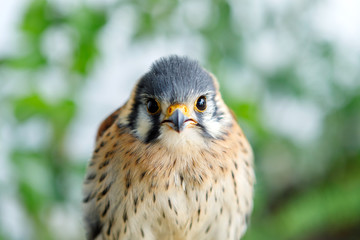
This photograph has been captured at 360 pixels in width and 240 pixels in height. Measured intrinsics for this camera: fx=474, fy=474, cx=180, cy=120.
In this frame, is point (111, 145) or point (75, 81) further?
point (75, 81)

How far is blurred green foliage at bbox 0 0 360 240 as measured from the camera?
6.89 ft

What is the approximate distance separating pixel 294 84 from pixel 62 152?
50.9 inches

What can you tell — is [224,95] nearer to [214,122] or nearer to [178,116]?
[214,122]

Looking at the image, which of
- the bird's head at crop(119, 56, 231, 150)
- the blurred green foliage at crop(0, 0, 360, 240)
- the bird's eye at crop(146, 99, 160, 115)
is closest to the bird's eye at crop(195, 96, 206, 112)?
the bird's head at crop(119, 56, 231, 150)

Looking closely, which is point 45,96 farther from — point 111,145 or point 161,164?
point 161,164

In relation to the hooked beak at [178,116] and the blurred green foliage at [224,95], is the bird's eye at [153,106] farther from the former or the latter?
the blurred green foliage at [224,95]

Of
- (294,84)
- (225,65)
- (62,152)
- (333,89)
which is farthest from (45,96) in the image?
(333,89)

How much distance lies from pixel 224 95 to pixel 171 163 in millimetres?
748

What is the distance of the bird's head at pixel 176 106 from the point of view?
4.66 feet

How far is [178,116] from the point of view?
1366mm

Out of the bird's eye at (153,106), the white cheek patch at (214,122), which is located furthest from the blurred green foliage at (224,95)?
the bird's eye at (153,106)

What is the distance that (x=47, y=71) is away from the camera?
222cm

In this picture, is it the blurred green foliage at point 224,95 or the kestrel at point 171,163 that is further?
the blurred green foliage at point 224,95

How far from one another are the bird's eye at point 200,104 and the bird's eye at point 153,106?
0.41 ft
